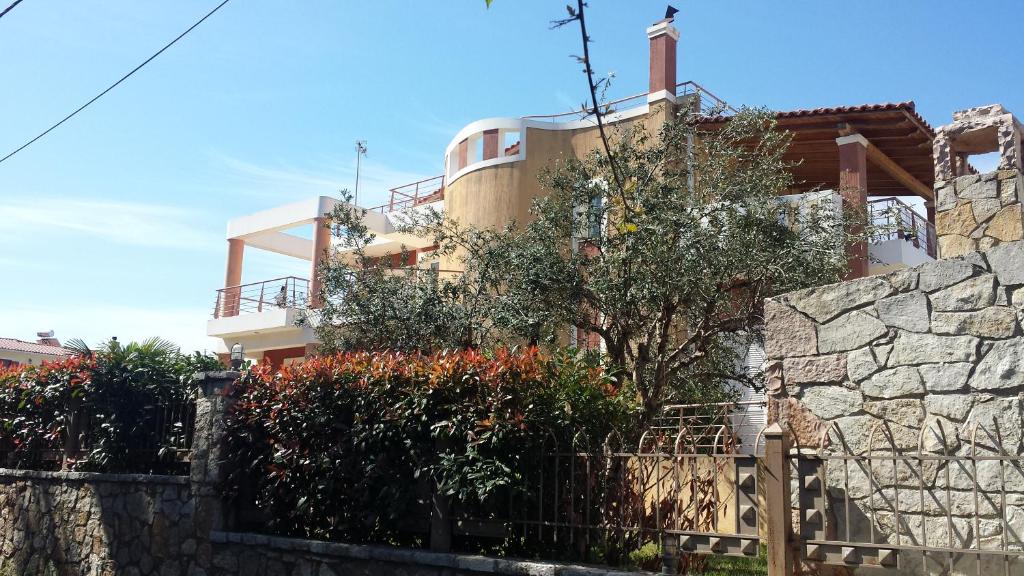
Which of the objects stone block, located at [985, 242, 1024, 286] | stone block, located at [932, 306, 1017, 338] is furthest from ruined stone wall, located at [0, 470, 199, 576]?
stone block, located at [985, 242, 1024, 286]

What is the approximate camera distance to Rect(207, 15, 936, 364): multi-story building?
15258 millimetres

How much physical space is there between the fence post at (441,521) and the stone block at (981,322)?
3.52 m

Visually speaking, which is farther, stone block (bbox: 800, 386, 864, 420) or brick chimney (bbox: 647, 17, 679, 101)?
brick chimney (bbox: 647, 17, 679, 101)

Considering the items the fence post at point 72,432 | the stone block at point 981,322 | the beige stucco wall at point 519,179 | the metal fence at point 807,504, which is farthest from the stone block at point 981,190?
the beige stucco wall at point 519,179

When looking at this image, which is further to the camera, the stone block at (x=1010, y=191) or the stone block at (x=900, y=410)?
the stone block at (x=1010, y=191)

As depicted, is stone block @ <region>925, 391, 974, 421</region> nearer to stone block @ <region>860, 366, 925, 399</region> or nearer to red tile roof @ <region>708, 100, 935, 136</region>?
stone block @ <region>860, 366, 925, 399</region>

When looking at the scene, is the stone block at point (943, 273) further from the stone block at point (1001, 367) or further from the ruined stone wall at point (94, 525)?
the ruined stone wall at point (94, 525)

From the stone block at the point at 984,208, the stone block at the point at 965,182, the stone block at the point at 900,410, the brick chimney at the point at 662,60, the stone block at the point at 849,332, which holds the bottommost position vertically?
the stone block at the point at 900,410

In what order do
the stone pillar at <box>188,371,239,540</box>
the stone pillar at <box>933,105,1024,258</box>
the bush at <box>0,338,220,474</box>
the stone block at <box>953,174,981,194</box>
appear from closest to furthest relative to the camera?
the stone pillar at <box>933,105,1024,258</box> < the stone block at <box>953,174,981,194</box> < the stone pillar at <box>188,371,239,540</box> < the bush at <box>0,338,220,474</box>

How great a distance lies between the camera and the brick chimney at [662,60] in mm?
16484

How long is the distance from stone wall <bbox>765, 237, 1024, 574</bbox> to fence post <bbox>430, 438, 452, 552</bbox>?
8.21 feet

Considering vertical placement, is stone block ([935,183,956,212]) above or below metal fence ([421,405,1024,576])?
above

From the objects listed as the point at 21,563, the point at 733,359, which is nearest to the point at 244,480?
the point at 21,563

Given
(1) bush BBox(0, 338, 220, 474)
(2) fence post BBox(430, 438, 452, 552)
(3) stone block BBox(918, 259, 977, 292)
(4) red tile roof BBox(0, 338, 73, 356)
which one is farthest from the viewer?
(4) red tile roof BBox(0, 338, 73, 356)
